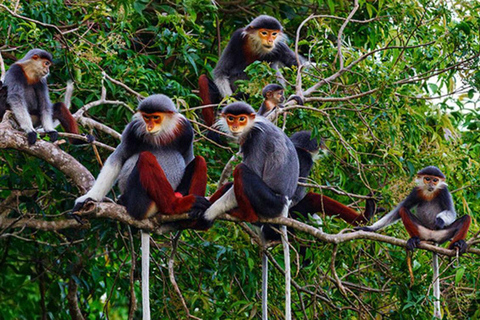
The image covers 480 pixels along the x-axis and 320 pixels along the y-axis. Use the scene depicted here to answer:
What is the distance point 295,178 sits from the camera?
4379mm

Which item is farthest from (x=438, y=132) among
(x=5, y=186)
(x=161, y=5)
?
(x=5, y=186)

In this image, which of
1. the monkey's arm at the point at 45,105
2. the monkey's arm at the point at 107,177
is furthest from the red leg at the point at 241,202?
the monkey's arm at the point at 45,105

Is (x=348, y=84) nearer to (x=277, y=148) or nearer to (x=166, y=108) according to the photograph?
(x=277, y=148)

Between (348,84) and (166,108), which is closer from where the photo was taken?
(166,108)

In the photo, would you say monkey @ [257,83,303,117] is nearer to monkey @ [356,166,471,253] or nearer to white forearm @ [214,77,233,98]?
white forearm @ [214,77,233,98]

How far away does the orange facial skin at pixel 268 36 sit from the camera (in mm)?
6333

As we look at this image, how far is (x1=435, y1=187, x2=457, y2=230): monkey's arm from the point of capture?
4.86 m

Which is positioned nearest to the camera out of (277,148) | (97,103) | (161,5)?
(277,148)

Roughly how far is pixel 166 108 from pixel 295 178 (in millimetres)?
871

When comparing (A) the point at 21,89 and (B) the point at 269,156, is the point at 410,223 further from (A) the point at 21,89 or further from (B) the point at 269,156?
(A) the point at 21,89

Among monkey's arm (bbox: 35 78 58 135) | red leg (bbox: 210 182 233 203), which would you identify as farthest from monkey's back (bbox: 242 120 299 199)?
monkey's arm (bbox: 35 78 58 135)

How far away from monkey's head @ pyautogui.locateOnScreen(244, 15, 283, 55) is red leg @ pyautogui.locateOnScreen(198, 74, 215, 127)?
552mm

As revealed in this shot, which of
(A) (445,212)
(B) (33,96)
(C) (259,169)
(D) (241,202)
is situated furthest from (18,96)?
(A) (445,212)

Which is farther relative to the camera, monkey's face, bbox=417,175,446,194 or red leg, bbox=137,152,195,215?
monkey's face, bbox=417,175,446,194
